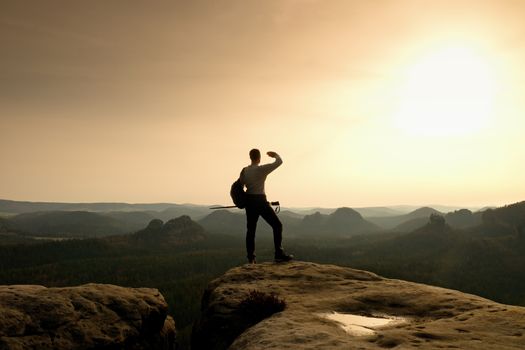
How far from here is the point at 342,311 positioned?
1072 cm

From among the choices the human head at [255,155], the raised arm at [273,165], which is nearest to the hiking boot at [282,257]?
the raised arm at [273,165]

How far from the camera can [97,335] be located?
1045 centimetres

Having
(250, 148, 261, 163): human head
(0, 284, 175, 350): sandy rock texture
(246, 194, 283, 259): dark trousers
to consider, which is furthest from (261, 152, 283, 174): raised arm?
(0, 284, 175, 350): sandy rock texture

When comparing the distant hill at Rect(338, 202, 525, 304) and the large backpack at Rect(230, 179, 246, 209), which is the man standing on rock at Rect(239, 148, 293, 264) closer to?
the large backpack at Rect(230, 179, 246, 209)

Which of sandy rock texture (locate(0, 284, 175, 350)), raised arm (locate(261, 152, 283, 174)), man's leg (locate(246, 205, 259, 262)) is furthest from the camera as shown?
man's leg (locate(246, 205, 259, 262))

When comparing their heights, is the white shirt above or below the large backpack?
above

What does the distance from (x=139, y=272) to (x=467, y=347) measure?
143 m

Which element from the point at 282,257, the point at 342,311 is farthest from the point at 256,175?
the point at 342,311

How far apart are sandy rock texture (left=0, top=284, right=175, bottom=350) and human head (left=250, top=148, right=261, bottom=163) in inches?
264

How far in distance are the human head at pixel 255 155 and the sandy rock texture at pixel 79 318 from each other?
671 cm

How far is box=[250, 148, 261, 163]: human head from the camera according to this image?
15266 mm

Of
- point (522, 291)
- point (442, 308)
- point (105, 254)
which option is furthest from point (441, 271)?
point (105, 254)

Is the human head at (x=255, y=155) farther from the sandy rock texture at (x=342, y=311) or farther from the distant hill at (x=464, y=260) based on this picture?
the distant hill at (x=464, y=260)

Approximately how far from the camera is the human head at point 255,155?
50.1 feet
